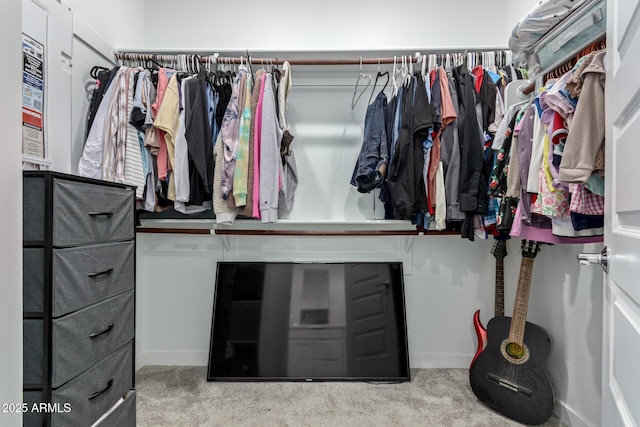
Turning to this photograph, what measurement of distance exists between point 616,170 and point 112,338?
1544 mm

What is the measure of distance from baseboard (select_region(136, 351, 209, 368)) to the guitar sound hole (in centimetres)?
178

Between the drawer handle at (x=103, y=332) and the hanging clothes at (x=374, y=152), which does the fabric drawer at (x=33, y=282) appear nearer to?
the drawer handle at (x=103, y=332)

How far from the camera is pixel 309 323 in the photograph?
1.95 metres

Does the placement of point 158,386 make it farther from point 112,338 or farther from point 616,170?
point 616,170

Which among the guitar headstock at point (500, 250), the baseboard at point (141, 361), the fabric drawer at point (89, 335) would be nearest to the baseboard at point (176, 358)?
the baseboard at point (141, 361)

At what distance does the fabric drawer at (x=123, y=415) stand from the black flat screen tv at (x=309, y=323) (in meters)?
0.68

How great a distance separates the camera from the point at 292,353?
1.91m

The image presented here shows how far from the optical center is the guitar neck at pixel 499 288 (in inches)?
73.8

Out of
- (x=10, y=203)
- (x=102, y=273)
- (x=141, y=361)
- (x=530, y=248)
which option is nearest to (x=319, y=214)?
(x=530, y=248)

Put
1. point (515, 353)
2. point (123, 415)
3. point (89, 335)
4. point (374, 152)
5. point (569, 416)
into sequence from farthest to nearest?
point (374, 152)
point (515, 353)
point (569, 416)
point (123, 415)
point (89, 335)

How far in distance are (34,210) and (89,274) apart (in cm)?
25

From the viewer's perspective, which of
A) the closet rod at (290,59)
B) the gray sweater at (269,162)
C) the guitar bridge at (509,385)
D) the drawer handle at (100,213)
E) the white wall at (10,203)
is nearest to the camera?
the white wall at (10,203)

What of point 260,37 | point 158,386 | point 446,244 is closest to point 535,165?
point 446,244

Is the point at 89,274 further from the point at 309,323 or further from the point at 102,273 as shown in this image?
the point at 309,323
